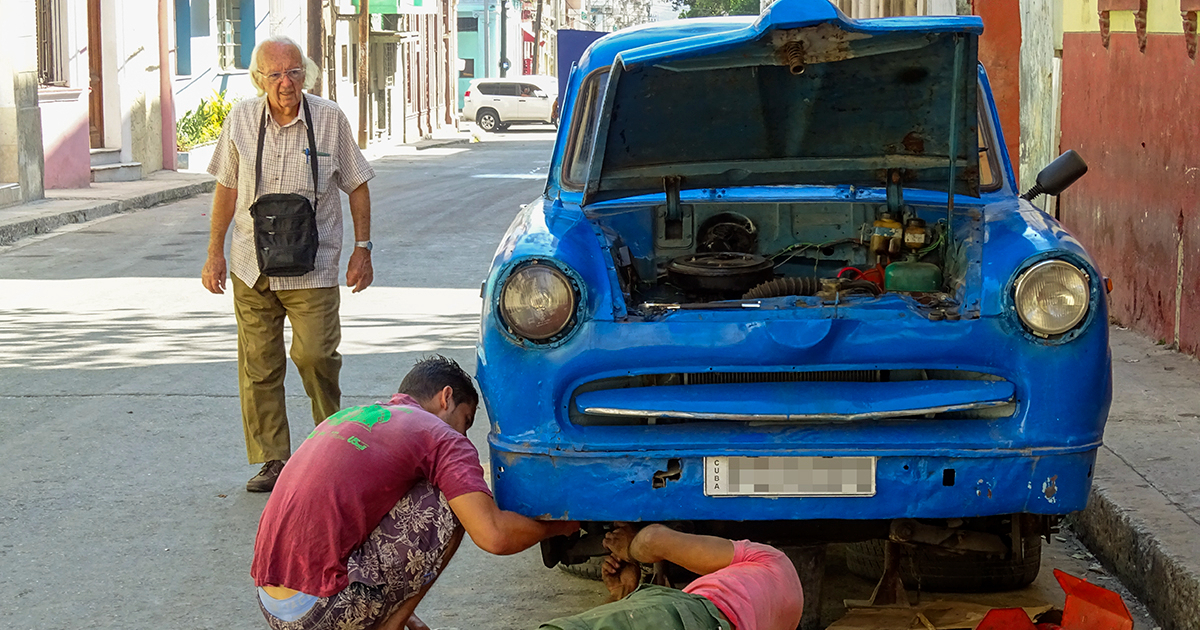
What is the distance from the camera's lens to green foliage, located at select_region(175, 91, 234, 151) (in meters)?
24.3

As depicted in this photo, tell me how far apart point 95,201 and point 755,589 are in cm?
1608

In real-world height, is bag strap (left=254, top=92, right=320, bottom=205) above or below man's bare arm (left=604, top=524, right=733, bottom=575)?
above

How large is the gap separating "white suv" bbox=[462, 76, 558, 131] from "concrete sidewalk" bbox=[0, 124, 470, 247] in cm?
2364

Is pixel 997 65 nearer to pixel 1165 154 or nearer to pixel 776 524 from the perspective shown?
pixel 1165 154

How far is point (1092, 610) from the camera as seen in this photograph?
12.6 feet

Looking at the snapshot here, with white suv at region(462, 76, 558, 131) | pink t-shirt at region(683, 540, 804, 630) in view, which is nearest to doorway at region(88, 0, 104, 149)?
pink t-shirt at region(683, 540, 804, 630)

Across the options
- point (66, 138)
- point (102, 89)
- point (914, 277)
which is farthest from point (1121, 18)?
point (102, 89)

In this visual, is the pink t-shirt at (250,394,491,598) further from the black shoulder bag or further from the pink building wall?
the pink building wall

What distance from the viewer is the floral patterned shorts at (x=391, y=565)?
11.3 ft

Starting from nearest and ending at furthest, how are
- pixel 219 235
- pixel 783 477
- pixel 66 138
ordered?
pixel 783 477
pixel 219 235
pixel 66 138

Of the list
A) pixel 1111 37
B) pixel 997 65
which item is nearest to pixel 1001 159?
pixel 1111 37

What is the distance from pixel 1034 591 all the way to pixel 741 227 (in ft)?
5.02

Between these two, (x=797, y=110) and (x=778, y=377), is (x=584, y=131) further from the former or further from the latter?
(x=778, y=377)

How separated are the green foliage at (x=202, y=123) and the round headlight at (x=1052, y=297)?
2175cm
